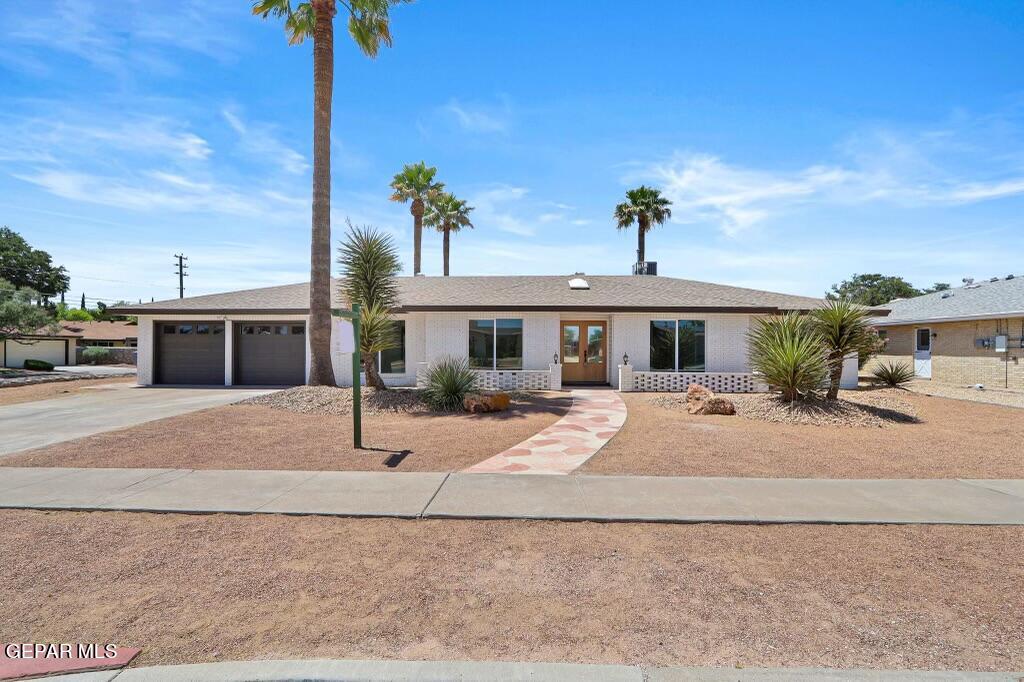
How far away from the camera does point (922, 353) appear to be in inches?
864

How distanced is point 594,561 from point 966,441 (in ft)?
31.1

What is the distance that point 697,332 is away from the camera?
56.9ft

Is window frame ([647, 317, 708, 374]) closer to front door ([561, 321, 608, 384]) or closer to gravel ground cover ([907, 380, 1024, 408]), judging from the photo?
front door ([561, 321, 608, 384])

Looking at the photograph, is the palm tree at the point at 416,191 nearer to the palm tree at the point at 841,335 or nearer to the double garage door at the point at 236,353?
the double garage door at the point at 236,353

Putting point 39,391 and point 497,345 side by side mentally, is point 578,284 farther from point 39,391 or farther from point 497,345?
point 39,391

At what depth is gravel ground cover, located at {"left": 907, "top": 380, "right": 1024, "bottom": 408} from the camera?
47.8 ft

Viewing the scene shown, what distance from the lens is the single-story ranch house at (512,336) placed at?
16.7 metres

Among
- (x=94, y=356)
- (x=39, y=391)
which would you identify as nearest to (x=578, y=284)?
(x=39, y=391)

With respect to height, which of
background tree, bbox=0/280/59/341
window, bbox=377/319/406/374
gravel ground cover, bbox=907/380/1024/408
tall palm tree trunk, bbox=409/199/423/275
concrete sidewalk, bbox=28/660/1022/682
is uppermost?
tall palm tree trunk, bbox=409/199/423/275

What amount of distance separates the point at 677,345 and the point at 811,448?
902cm

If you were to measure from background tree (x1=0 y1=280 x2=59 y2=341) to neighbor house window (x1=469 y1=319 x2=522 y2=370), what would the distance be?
28.0m

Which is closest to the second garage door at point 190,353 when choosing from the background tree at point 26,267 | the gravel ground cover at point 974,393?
the gravel ground cover at point 974,393

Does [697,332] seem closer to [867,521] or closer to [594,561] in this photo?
[867,521]

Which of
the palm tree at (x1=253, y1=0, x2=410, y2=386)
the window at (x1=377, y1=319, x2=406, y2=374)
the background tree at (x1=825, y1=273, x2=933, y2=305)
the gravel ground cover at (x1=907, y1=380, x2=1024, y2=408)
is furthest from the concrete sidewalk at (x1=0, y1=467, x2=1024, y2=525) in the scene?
the background tree at (x1=825, y1=273, x2=933, y2=305)
